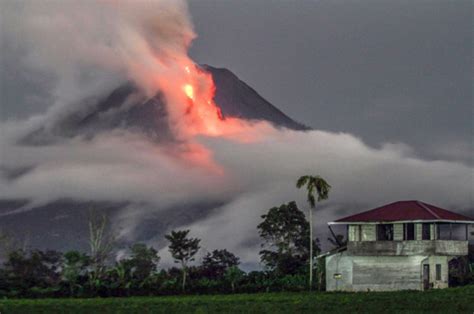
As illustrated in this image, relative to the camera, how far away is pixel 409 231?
182 ft

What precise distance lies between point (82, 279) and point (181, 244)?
8708 mm

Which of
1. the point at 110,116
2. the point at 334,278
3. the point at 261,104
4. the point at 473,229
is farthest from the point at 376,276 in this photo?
the point at 110,116

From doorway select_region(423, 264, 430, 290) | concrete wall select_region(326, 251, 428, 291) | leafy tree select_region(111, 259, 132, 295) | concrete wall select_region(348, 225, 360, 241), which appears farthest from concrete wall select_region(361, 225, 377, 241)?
leafy tree select_region(111, 259, 132, 295)

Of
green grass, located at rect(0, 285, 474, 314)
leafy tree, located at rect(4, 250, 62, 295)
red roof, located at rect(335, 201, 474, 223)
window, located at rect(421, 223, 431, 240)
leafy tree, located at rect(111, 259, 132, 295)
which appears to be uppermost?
red roof, located at rect(335, 201, 474, 223)

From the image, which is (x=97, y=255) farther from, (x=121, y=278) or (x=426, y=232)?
(x=426, y=232)

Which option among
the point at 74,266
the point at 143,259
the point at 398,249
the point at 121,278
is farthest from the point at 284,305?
the point at 143,259

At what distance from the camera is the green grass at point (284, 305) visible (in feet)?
125

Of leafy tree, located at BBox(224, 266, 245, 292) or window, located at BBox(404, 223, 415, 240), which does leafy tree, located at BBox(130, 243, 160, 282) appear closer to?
leafy tree, located at BBox(224, 266, 245, 292)

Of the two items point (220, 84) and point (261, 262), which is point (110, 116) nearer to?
point (220, 84)

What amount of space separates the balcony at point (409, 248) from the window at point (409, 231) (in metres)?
0.63

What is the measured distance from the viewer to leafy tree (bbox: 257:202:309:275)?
6981 centimetres

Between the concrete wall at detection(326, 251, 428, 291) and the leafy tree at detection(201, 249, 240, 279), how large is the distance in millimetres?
13335

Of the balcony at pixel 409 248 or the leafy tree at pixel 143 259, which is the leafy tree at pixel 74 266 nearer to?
the leafy tree at pixel 143 259

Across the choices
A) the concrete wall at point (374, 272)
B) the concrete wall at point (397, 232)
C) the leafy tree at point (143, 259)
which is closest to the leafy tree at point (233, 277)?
the concrete wall at point (374, 272)
